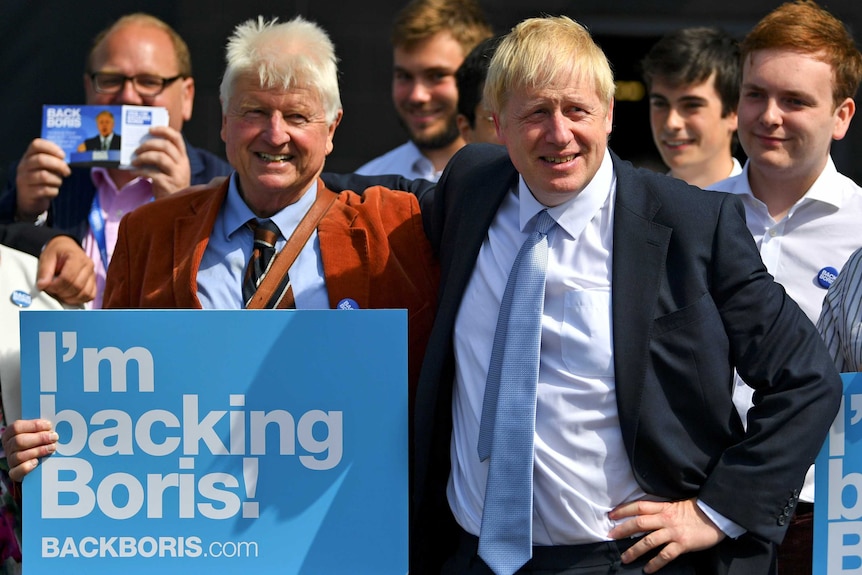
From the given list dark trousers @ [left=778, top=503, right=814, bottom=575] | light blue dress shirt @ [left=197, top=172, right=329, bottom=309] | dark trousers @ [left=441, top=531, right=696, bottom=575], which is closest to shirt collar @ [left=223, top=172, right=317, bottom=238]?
light blue dress shirt @ [left=197, top=172, right=329, bottom=309]

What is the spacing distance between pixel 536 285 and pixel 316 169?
35.7 inches

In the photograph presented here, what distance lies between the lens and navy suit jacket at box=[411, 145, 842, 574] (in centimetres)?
298

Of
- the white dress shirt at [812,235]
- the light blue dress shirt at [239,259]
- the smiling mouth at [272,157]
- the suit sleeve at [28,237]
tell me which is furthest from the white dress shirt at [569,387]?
the suit sleeve at [28,237]

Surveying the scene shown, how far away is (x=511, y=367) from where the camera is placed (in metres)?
3.00

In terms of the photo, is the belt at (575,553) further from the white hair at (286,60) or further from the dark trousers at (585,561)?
the white hair at (286,60)

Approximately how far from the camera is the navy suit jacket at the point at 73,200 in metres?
4.62

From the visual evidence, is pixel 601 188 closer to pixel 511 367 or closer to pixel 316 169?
pixel 511 367

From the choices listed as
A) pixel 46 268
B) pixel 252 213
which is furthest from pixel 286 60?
pixel 46 268

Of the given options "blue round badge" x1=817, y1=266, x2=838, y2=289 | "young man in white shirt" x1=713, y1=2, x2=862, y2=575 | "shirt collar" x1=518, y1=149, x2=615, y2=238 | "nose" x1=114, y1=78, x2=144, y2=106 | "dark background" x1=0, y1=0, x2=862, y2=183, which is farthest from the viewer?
"dark background" x1=0, y1=0, x2=862, y2=183

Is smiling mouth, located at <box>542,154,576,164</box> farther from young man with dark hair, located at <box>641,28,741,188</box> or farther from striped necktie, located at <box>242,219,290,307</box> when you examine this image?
young man with dark hair, located at <box>641,28,741,188</box>

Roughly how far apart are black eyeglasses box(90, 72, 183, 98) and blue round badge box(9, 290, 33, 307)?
1353mm

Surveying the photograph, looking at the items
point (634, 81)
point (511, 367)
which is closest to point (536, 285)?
point (511, 367)

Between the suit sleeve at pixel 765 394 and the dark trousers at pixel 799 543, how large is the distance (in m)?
0.66

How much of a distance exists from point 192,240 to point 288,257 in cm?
30
